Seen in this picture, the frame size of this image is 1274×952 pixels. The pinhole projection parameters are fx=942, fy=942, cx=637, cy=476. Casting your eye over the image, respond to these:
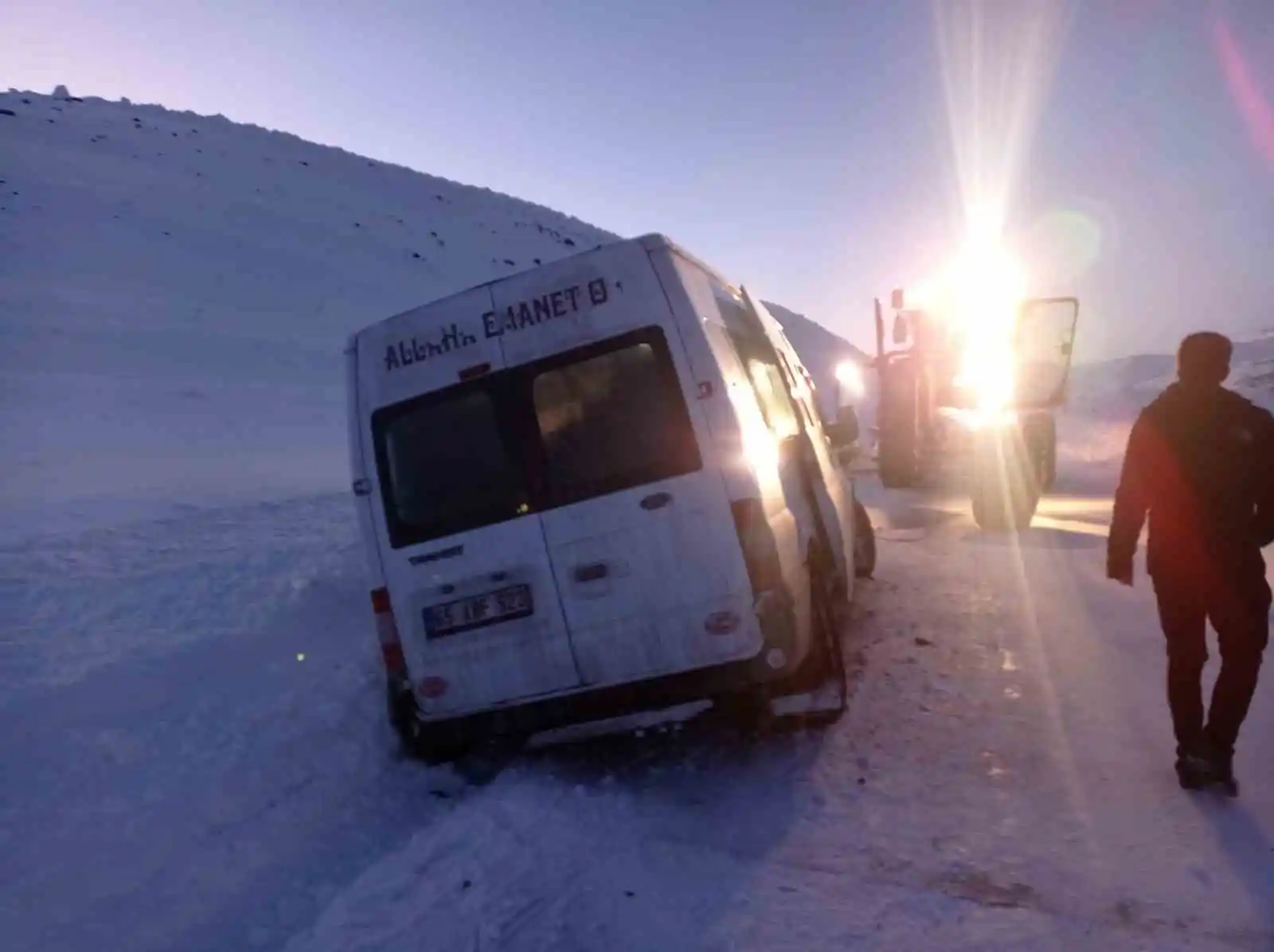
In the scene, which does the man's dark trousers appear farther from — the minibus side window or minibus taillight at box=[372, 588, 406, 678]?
minibus taillight at box=[372, 588, 406, 678]

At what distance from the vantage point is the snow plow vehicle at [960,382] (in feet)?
50.5

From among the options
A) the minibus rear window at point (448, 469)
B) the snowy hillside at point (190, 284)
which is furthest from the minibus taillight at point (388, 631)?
the snowy hillside at point (190, 284)

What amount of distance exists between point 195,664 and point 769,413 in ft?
13.6

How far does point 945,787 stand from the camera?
4.41 m

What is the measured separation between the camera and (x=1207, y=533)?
13.4 feet

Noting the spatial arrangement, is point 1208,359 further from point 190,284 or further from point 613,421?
point 190,284

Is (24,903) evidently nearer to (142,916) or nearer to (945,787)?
(142,916)

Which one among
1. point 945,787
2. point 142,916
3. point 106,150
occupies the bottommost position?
point 945,787

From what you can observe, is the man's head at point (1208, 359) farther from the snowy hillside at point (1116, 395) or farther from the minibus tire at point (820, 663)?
the snowy hillside at point (1116, 395)

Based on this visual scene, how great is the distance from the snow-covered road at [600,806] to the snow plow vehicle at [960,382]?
874 centimetres

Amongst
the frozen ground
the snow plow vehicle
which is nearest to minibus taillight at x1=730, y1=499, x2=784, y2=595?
the frozen ground

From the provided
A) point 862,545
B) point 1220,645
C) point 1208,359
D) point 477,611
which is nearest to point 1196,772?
point 1220,645

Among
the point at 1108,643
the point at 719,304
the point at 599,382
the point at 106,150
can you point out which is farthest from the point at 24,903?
the point at 106,150

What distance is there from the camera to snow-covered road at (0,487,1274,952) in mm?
3477
